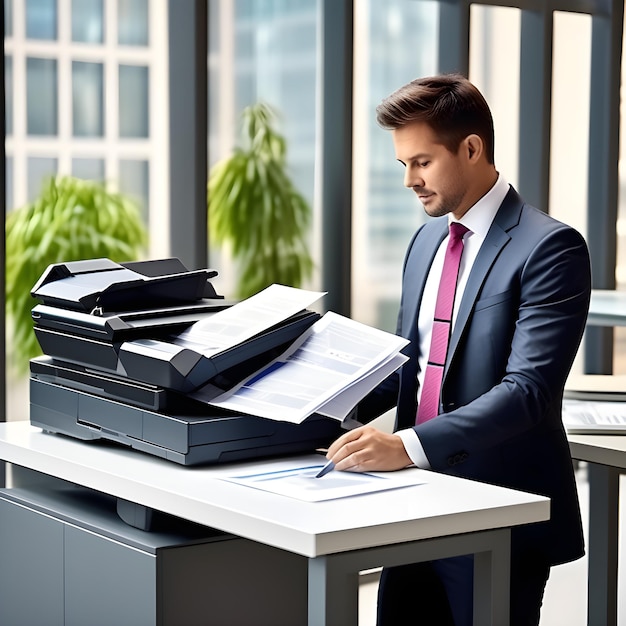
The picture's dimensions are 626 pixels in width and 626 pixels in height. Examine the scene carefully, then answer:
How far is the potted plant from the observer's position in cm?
336

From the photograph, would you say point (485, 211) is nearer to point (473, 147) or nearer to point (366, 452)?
point (473, 147)

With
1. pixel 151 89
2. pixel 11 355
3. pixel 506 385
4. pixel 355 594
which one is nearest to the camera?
pixel 355 594

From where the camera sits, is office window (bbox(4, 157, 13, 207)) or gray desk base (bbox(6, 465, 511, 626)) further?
office window (bbox(4, 157, 13, 207))

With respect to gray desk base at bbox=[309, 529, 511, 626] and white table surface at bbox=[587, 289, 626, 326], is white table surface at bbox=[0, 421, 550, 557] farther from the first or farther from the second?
white table surface at bbox=[587, 289, 626, 326]

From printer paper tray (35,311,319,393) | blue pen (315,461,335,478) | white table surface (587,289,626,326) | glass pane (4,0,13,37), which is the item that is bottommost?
blue pen (315,461,335,478)

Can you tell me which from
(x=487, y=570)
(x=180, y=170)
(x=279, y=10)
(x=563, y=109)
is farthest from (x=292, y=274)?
(x=487, y=570)

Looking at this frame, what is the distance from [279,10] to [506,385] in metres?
2.20

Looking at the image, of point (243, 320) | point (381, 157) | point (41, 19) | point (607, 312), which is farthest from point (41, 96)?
point (607, 312)

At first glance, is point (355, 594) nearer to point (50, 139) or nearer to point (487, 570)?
point (487, 570)

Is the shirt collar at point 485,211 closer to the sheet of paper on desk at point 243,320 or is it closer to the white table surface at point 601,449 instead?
the sheet of paper on desk at point 243,320

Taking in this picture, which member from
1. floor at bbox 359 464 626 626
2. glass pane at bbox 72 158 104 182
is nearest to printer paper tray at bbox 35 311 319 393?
glass pane at bbox 72 158 104 182

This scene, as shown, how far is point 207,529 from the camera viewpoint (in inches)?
88.1

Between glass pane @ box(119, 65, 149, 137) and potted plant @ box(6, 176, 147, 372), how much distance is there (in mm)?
221

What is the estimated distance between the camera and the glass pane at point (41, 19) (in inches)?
133
